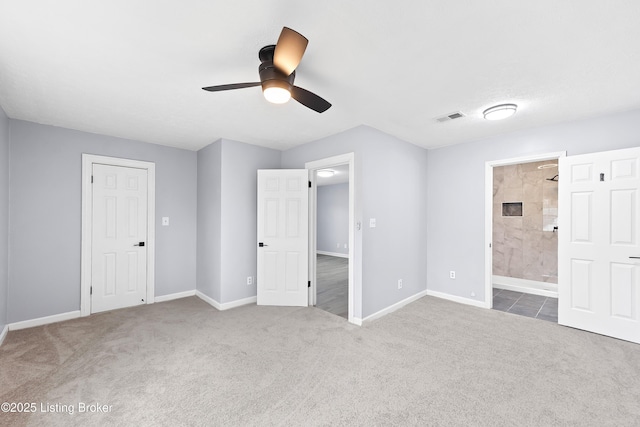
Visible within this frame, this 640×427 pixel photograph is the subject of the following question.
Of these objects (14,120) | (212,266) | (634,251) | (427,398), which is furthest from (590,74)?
(14,120)

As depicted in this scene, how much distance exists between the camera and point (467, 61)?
6.48ft

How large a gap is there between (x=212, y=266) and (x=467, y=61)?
12.7 feet

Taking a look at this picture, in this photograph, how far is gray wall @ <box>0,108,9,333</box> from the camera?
2.87m

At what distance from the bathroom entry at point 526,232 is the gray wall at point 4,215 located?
6.29 meters

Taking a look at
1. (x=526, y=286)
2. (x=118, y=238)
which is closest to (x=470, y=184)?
(x=526, y=286)

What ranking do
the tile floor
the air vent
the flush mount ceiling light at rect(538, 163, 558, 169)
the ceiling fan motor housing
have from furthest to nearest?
the flush mount ceiling light at rect(538, 163, 558, 169) < the tile floor < the air vent < the ceiling fan motor housing

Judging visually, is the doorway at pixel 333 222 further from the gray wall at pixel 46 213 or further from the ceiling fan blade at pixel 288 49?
the ceiling fan blade at pixel 288 49

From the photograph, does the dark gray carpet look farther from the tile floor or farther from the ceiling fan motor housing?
the ceiling fan motor housing

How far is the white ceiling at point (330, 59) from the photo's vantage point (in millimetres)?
1497

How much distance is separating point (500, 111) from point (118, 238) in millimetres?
4930

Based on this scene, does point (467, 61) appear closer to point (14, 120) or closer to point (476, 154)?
point (476, 154)

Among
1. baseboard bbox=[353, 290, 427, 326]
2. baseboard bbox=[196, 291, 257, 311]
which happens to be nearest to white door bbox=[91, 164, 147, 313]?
baseboard bbox=[196, 291, 257, 311]

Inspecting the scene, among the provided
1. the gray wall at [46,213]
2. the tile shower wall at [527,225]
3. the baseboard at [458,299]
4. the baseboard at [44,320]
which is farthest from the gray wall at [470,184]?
the baseboard at [44,320]

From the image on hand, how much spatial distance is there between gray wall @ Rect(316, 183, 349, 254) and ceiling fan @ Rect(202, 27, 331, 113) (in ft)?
22.7
